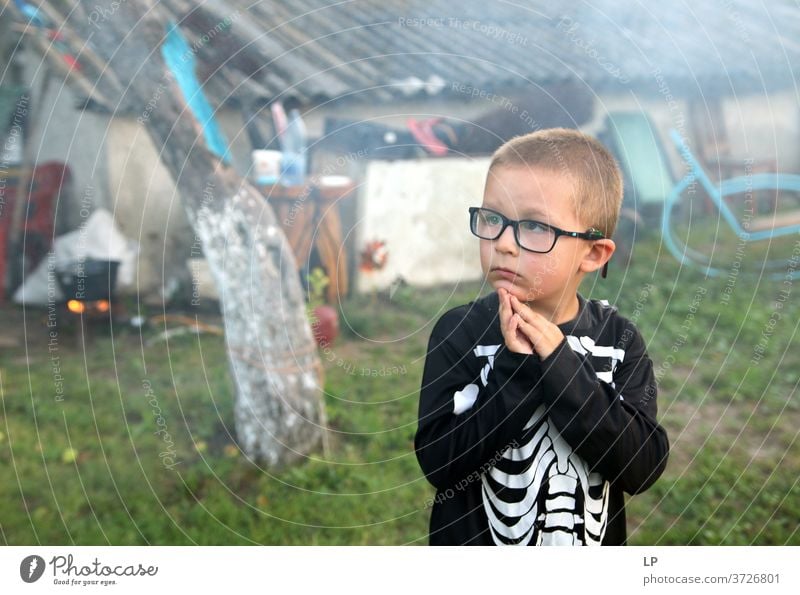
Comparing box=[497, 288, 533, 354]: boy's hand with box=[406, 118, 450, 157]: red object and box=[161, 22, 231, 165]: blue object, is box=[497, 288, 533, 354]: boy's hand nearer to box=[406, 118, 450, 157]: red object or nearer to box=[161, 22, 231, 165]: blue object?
box=[406, 118, 450, 157]: red object

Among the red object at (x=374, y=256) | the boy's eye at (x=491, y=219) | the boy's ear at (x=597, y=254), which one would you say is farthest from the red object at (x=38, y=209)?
the boy's ear at (x=597, y=254)

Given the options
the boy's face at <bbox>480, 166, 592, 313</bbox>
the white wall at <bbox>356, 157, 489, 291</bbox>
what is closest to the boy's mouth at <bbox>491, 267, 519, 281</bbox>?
the boy's face at <bbox>480, 166, 592, 313</bbox>

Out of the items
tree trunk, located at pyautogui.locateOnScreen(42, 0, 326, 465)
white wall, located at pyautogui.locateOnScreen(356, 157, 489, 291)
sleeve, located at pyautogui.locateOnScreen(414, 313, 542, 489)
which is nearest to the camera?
sleeve, located at pyautogui.locateOnScreen(414, 313, 542, 489)

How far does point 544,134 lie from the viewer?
943 millimetres

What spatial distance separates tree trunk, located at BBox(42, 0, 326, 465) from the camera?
1271mm

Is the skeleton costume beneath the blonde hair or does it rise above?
beneath

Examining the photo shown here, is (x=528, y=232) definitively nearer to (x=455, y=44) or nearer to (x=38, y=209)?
(x=455, y=44)

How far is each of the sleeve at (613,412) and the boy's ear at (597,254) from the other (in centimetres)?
9

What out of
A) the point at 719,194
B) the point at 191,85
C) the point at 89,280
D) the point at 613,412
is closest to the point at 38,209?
the point at 89,280

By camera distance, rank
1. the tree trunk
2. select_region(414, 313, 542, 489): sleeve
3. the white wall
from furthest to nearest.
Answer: the tree trunk → the white wall → select_region(414, 313, 542, 489): sleeve

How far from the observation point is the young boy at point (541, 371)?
0.83m

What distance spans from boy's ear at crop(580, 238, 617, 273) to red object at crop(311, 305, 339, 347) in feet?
1.59
